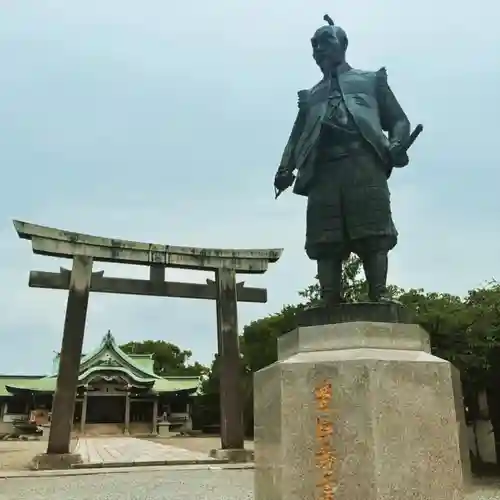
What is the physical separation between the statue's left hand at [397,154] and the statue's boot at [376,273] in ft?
2.20

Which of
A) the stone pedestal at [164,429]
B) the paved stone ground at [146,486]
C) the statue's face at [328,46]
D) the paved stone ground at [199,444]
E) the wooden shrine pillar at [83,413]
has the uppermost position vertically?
the statue's face at [328,46]

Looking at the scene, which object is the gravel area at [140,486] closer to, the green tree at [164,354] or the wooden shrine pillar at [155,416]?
the wooden shrine pillar at [155,416]

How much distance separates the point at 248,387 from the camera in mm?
28484

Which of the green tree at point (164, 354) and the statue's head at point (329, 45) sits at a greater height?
the green tree at point (164, 354)

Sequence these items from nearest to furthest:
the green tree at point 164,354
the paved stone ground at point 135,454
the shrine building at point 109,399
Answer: the paved stone ground at point 135,454 → the shrine building at point 109,399 → the green tree at point 164,354

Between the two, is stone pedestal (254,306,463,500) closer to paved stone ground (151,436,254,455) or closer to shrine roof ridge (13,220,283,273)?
shrine roof ridge (13,220,283,273)

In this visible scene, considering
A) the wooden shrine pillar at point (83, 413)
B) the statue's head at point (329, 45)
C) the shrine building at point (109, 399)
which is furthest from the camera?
the shrine building at point (109, 399)

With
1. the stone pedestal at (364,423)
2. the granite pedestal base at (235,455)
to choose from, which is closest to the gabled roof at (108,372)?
the granite pedestal base at (235,455)

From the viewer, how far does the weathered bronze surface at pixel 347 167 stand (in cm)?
393

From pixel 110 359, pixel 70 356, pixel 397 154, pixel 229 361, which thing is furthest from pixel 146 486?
pixel 110 359

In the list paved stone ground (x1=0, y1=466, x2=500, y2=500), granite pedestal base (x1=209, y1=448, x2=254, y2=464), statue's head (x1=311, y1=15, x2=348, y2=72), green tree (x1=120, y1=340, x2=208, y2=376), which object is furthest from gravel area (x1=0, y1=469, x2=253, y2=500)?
green tree (x1=120, y1=340, x2=208, y2=376)

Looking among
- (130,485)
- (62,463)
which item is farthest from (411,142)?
(62,463)

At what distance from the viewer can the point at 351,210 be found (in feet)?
13.0

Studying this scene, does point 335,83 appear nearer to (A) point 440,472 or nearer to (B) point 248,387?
(A) point 440,472
